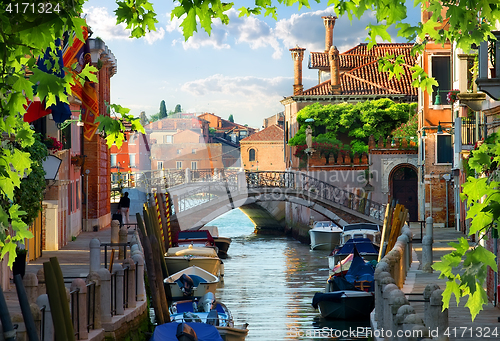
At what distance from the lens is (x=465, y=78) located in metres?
18.7

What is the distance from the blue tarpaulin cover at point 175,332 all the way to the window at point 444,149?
16246 mm

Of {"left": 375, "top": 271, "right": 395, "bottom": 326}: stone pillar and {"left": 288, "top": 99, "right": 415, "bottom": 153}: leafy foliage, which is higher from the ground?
{"left": 288, "top": 99, "right": 415, "bottom": 153}: leafy foliage

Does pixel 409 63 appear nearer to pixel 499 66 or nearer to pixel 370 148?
pixel 370 148

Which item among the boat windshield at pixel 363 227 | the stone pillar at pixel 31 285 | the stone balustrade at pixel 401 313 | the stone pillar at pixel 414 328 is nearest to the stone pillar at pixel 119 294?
the stone pillar at pixel 31 285

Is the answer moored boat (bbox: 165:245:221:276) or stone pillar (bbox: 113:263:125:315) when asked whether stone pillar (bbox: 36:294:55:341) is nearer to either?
stone pillar (bbox: 113:263:125:315)

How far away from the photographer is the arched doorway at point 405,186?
94.1 ft

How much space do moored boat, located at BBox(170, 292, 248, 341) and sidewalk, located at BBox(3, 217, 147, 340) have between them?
726 millimetres

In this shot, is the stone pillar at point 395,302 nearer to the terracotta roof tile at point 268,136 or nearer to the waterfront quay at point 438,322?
the waterfront quay at point 438,322

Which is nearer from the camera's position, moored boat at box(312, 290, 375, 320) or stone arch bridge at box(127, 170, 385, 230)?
moored boat at box(312, 290, 375, 320)

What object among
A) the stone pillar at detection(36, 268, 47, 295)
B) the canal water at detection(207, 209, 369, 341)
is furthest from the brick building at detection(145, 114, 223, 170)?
the stone pillar at detection(36, 268, 47, 295)

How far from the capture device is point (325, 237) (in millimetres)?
26531

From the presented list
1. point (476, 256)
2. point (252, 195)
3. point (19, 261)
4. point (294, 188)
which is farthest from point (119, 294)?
point (294, 188)

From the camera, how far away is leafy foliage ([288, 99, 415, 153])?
30891mm

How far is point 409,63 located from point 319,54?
4996 millimetres
